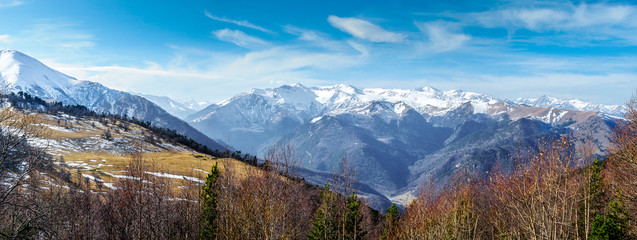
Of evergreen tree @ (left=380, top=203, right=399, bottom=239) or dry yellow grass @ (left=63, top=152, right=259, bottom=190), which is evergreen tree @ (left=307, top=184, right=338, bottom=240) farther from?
dry yellow grass @ (left=63, top=152, right=259, bottom=190)

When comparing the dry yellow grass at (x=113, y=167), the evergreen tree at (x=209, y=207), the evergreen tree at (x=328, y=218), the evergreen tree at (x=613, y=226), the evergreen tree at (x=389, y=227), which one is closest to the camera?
the evergreen tree at (x=613, y=226)

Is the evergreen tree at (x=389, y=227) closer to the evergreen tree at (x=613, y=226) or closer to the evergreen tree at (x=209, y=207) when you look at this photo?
the evergreen tree at (x=613, y=226)

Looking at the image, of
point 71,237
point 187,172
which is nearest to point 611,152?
point 71,237

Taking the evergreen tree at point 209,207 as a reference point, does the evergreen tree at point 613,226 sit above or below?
above

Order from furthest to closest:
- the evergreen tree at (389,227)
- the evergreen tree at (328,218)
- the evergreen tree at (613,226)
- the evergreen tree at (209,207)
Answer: the evergreen tree at (209,207)
the evergreen tree at (328,218)
the evergreen tree at (389,227)
the evergreen tree at (613,226)

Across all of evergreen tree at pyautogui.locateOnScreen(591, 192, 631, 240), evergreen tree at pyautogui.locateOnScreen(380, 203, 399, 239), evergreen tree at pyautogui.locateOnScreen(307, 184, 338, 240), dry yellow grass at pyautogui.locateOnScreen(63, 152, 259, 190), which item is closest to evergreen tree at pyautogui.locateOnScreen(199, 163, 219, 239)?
evergreen tree at pyautogui.locateOnScreen(307, 184, 338, 240)

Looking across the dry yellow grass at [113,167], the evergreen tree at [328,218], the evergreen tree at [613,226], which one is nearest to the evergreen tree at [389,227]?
the evergreen tree at [328,218]

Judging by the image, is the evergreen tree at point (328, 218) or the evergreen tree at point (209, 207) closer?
the evergreen tree at point (328, 218)

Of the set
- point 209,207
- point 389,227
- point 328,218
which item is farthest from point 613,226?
point 209,207

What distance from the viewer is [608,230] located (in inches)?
1186

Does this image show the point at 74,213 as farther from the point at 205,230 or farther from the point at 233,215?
the point at 233,215

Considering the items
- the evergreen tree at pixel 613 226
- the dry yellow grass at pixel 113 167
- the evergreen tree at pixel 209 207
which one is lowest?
the dry yellow grass at pixel 113 167

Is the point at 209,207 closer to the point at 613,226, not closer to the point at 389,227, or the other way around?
the point at 389,227

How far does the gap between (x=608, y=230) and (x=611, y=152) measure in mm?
10491
